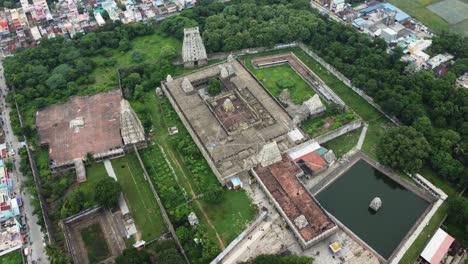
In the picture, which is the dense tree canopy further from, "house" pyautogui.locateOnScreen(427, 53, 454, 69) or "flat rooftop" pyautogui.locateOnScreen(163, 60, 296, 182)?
"flat rooftop" pyautogui.locateOnScreen(163, 60, 296, 182)

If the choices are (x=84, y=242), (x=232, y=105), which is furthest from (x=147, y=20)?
(x=84, y=242)

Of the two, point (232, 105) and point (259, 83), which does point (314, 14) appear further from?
point (232, 105)

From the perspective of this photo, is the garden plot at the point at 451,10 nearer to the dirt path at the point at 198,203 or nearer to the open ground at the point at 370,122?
the open ground at the point at 370,122

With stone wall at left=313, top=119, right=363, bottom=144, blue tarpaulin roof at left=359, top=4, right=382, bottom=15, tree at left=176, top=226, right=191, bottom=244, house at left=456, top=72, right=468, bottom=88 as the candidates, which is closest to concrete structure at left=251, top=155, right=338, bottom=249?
stone wall at left=313, top=119, right=363, bottom=144

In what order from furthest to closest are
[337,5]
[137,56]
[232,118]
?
[337,5]
[137,56]
[232,118]

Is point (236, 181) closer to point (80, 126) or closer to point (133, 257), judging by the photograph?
point (133, 257)

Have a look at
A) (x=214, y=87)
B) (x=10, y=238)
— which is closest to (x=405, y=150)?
(x=214, y=87)
